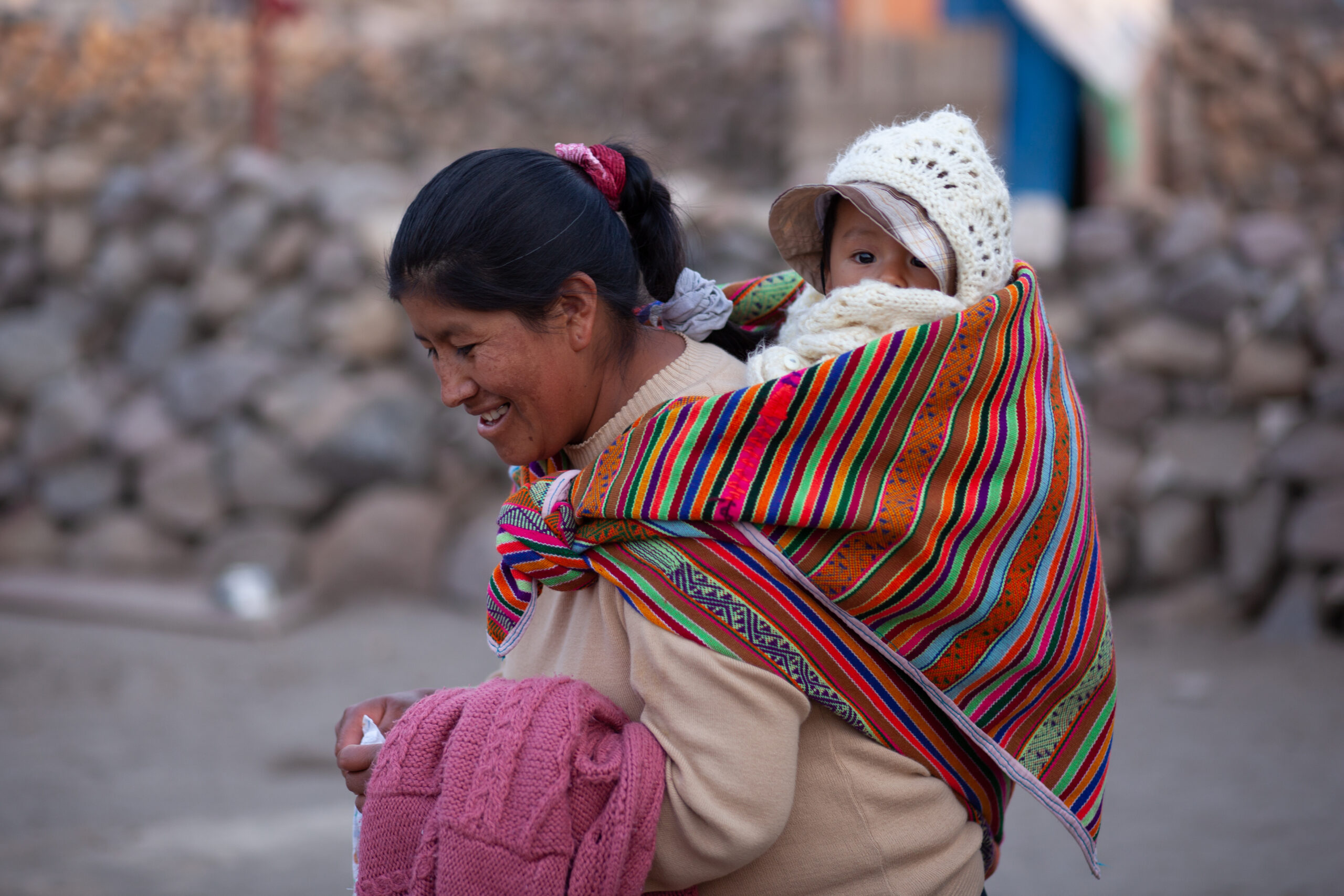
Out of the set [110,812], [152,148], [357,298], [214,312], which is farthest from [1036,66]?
[152,148]

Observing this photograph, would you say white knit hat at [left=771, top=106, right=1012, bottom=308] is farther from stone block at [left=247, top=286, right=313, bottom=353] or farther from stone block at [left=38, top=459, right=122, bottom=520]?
stone block at [left=38, top=459, right=122, bottom=520]

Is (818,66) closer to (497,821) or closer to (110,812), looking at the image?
(110,812)

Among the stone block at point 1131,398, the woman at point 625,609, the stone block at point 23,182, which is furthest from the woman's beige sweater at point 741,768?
the stone block at point 23,182

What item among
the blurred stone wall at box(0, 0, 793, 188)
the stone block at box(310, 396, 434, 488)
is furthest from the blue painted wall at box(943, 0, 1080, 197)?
the stone block at box(310, 396, 434, 488)

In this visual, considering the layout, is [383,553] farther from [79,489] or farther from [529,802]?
[529,802]

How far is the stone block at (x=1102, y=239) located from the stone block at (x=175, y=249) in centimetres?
511

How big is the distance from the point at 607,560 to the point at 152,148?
11247mm

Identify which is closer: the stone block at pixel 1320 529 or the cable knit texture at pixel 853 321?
→ the cable knit texture at pixel 853 321

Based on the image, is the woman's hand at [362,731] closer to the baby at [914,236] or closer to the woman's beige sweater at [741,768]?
the woman's beige sweater at [741,768]

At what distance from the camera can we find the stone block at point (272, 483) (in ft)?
19.8

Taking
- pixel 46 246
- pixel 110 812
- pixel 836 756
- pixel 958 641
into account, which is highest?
pixel 46 246

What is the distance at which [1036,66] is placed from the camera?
688 cm

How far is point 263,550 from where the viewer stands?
19.3 feet

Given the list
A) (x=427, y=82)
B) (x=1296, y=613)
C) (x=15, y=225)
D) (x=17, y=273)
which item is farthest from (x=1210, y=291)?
(x=427, y=82)
